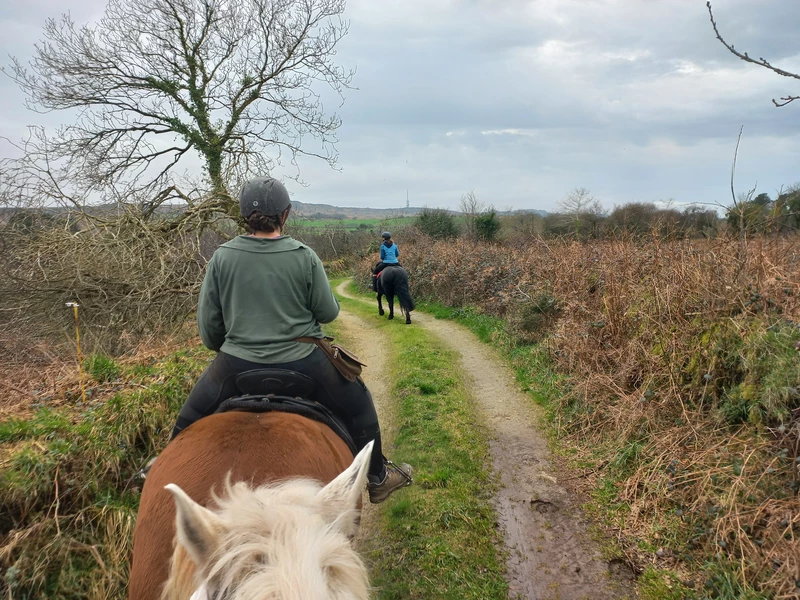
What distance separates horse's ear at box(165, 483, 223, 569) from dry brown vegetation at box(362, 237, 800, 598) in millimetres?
3437

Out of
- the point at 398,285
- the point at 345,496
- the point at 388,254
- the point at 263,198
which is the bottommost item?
the point at 398,285

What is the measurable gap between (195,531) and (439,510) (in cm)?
363

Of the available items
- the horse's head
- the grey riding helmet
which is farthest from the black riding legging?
the horse's head

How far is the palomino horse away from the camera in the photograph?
1316 millimetres

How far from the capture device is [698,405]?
4645 mm

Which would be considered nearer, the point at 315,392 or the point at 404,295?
the point at 315,392

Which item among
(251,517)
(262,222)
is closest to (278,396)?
(262,222)

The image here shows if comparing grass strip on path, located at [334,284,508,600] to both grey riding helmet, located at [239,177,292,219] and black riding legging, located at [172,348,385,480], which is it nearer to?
black riding legging, located at [172,348,385,480]

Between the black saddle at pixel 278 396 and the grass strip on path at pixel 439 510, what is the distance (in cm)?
168

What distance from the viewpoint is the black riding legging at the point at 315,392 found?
2.89 m

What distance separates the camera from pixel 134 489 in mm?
3939

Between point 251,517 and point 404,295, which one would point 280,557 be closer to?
point 251,517

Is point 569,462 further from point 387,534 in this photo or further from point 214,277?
point 214,277

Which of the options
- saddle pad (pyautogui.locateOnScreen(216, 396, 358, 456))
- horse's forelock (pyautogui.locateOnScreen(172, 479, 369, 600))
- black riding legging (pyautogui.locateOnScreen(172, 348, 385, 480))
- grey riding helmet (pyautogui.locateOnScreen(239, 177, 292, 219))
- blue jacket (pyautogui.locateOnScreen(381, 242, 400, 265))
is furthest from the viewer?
blue jacket (pyautogui.locateOnScreen(381, 242, 400, 265))
